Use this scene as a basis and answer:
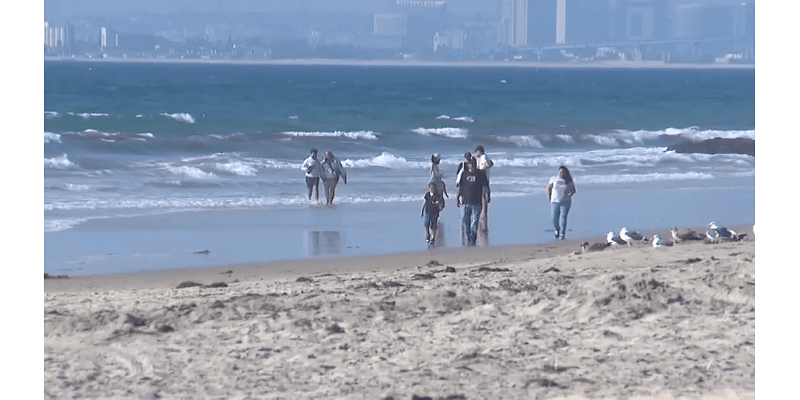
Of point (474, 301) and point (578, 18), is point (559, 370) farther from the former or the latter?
point (578, 18)

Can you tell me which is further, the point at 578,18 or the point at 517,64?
the point at 517,64

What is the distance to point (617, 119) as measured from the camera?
56094 millimetres

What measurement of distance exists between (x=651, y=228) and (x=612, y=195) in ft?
15.3

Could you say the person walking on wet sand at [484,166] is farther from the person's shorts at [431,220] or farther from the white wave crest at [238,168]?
the white wave crest at [238,168]

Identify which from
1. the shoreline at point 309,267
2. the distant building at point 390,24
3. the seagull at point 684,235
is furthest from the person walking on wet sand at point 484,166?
the distant building at point 390,24

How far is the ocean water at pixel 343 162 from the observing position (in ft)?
58.5

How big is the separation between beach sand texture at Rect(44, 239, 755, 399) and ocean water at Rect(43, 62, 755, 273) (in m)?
3.98

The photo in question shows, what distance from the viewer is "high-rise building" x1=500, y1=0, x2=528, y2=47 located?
135 m

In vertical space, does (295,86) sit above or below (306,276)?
above

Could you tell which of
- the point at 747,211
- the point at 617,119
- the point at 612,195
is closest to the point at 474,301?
the point at 747,211

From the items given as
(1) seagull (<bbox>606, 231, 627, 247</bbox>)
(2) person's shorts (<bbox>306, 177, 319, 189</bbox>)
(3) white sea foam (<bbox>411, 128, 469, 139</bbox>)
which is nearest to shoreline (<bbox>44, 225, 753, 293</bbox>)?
(1) seagull (<bbox>606, 231, 627, 247</bbox>)

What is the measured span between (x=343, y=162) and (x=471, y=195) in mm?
15328

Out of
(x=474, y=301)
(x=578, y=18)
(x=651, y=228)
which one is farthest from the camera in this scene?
(x=578, y=18)

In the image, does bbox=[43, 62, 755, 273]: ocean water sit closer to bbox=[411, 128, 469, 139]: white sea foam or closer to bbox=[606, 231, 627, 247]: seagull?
bbox=[411, 128, 469, 139]: white sea foam
